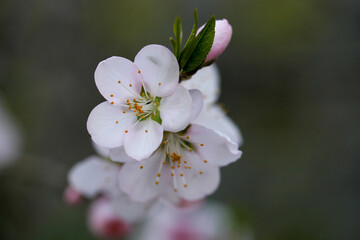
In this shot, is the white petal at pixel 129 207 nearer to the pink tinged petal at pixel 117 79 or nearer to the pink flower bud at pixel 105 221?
the pink flower bud at pixel 105 221

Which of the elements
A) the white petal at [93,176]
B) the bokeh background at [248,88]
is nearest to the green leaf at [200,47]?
the white petal at [93,176]

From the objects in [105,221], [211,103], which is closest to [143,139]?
[211,103]

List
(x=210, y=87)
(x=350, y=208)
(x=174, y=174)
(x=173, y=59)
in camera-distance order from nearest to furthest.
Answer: (x=173, y=59)
(x=174, y=174)
(x=210, y=87)
(x=350, y=208)

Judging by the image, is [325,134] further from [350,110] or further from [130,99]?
[130,99]

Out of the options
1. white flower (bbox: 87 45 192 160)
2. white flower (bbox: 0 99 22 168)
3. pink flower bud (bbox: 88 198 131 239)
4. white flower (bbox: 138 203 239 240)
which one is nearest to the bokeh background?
white flower (bbox: 0 99 22 168)

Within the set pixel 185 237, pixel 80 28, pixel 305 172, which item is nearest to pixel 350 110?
pixel 305 172

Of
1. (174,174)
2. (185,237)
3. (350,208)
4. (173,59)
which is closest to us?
(173,59)
